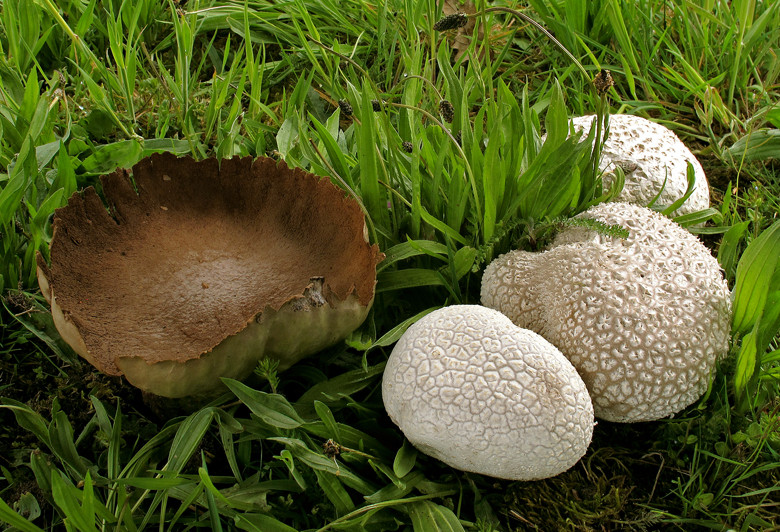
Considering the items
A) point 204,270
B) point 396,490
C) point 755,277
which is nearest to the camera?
point 396,490

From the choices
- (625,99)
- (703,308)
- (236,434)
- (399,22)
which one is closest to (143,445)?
(236,434)

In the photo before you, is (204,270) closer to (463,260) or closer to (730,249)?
(463,260)

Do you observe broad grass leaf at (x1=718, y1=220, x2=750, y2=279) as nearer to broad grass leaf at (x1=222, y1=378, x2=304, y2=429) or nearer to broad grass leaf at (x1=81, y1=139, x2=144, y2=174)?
broad grass leaf at (x1=222, y1=378, x2=304, y2=429)

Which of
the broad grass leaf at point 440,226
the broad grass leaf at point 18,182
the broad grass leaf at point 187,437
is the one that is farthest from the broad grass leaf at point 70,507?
→ the broad grass leaf at point 440,226

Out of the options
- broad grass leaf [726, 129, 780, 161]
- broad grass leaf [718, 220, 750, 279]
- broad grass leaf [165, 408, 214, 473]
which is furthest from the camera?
broad grass leaf [726, 129, 780, 161]

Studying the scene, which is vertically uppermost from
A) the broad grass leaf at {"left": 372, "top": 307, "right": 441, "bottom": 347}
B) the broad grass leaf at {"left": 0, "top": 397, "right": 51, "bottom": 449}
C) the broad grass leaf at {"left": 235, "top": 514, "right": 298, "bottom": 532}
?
the broad grass leaf at {"left": 372, "top": 307, "right": 441, "bottom": 347}

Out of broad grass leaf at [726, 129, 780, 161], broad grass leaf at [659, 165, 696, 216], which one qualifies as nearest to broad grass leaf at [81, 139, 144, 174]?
broad grass leaf at [659, 165, 696, 216]

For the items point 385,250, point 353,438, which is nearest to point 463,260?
point 385,250

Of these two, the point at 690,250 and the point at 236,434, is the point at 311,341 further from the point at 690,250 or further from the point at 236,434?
the point at 690,250

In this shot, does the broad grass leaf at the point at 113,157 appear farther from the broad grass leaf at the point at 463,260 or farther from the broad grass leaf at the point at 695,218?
the broad grass leaf at the point at 695,218
